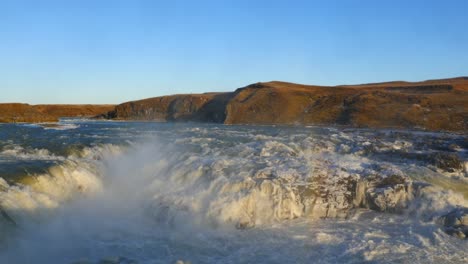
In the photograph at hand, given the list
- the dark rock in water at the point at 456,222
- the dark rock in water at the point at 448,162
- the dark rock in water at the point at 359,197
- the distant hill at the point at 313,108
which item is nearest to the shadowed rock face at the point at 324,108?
the distant hill at the point at 313,108

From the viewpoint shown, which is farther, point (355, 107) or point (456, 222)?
point (355, 107)

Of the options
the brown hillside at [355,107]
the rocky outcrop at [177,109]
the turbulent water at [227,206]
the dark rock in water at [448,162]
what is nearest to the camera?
the turbulent water at [227,206]

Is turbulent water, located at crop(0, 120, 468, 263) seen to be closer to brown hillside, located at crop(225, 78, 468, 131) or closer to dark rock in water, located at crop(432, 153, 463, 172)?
dark rock in water, located at crop(432, 153, 463, 172)

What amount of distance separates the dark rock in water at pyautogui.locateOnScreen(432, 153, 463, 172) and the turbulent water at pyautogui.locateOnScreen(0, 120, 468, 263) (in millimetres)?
105

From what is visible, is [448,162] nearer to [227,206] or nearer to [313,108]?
[227,206]

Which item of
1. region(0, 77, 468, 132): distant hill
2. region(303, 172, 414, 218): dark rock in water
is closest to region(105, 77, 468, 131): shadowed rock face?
region(0, 77, 468, 132): distant hill

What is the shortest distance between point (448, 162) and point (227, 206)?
10655 mm

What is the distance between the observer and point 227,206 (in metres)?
13.6

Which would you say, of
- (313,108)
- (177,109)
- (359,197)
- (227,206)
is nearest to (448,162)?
(359,197)

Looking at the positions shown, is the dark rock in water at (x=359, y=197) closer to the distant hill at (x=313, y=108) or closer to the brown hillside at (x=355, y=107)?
the distant hill at (x=313, y=108)

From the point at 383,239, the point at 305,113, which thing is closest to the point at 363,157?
the point at 383,239

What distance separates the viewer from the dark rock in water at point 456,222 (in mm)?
11680

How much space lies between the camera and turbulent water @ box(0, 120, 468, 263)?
10531 millimetres

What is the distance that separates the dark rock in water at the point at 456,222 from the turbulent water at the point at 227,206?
0.26m
